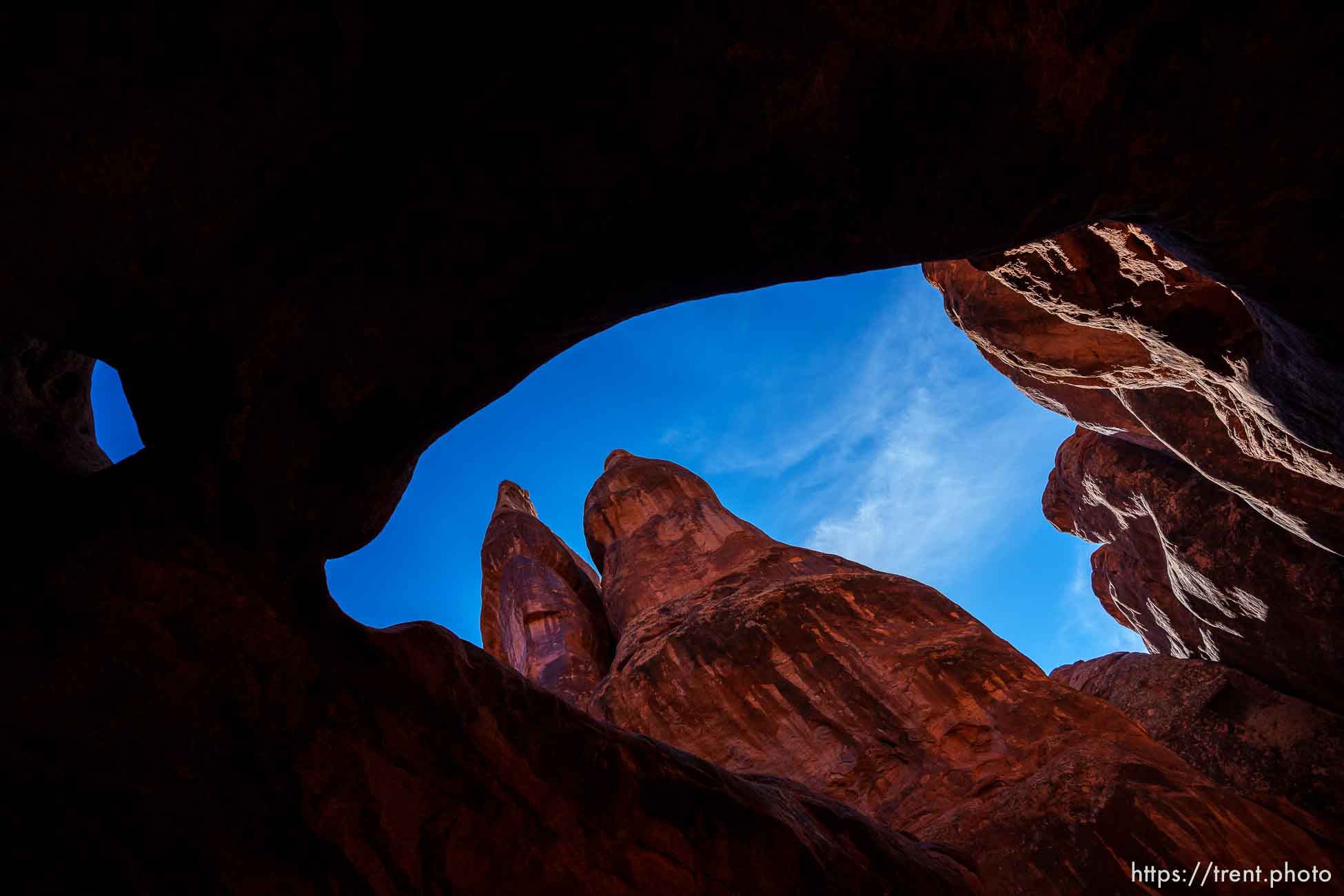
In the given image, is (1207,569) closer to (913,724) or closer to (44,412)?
(913,724)

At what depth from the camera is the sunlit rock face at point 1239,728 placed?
35.1ft

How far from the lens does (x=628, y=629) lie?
13898 mm

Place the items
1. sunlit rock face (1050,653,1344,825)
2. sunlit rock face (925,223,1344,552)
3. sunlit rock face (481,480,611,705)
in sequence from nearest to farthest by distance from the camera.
→ 1. sunlit rock face (925,223,1344,552)
2. sunlit rock face (1050,653,1344,825)
3. sunlit rock face (481,480,611,705)

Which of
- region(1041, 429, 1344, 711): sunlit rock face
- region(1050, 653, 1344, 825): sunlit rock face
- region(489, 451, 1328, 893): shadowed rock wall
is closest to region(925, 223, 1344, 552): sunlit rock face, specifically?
region(1041, 429, 1344, 711): sunlit rock face

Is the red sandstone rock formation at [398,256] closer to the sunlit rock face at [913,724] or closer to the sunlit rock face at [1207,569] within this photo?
the sunlit rock face at [913,724]

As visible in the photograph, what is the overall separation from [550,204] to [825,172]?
172 centimetres

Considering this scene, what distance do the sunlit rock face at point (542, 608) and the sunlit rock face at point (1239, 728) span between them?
40.4 ft

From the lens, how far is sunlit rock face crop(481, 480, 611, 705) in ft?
59.3

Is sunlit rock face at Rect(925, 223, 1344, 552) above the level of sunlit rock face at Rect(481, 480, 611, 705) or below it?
below

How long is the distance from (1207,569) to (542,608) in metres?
16.5

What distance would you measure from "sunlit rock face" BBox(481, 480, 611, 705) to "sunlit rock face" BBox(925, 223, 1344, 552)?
12.4m

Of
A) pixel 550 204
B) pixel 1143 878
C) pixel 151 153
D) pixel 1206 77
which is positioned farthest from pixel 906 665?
pixel 151 153

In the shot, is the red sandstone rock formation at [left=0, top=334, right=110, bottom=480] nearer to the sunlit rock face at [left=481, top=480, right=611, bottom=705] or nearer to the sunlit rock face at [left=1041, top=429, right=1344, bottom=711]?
the sunlit rock face at [left=481, top=480, right=611, bottom=705]

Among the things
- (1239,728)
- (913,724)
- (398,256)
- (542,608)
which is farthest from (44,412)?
(1239,728)
